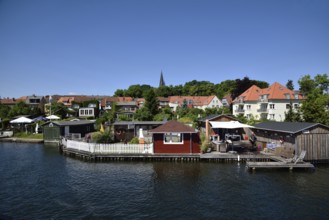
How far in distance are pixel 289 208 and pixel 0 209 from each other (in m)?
17.8

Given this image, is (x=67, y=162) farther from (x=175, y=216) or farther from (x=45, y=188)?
(x=175, y=216)

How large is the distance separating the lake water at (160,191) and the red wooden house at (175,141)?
1.75 meters

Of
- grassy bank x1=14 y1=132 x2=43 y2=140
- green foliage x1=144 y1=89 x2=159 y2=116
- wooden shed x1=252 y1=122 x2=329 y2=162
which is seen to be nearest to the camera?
wooden shed x1=252 y1=122 x2=329 y2=162

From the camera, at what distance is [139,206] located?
43.2ft

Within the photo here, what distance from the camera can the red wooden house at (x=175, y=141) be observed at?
929 inches

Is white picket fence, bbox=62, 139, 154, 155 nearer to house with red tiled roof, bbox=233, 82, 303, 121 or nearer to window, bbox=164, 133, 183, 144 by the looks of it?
window, bbox=164, 133, 183, 144

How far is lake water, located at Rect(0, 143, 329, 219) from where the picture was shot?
12.4 metres

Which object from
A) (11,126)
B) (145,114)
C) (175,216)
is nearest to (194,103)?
(145,114)

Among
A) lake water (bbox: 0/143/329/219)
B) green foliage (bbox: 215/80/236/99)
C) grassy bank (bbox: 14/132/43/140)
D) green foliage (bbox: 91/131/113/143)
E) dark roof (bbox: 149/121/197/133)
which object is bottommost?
lake water (bbox: 0/143/329/219)

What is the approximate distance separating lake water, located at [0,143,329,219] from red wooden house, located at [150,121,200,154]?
1.75 metres

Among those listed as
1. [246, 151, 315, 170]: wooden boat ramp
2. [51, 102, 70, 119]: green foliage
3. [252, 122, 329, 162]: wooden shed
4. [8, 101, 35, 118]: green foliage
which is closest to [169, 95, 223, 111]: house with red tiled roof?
[51, 102, 70, 119]: green foliage

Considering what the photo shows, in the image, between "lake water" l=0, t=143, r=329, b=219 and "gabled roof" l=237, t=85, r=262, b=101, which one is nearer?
"lake water" l=0, t=143, r=329, b=219

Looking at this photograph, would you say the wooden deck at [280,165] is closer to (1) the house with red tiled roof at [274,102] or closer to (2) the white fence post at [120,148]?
(2) the white fence post at [120,148]

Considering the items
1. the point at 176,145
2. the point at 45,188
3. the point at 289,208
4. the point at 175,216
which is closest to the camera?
the point at 175,216
